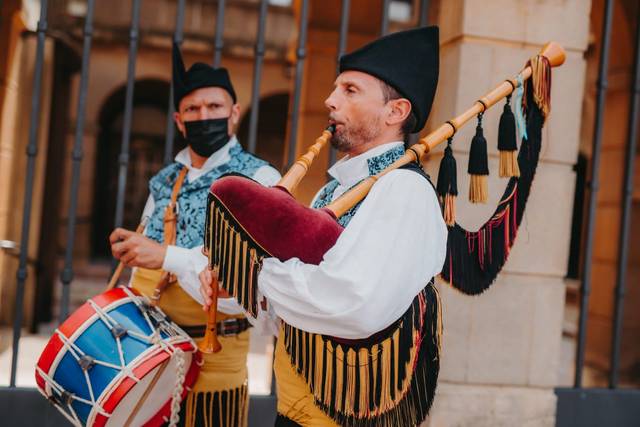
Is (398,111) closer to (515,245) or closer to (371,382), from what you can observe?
(371,382)

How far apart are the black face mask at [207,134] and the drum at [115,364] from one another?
2.22 ft

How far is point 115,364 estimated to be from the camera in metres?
2.08

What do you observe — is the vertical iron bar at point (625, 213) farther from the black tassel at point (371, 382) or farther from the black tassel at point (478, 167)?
the black tassel at point (371, 382)

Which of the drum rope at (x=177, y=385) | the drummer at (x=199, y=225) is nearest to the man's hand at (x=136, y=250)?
the drummer at (x=199, y=225)

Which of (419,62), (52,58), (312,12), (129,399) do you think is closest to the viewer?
(419,62)

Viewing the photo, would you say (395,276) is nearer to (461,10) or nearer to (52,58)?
(461,10)

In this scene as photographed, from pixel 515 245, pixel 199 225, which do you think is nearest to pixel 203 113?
pixel 199 225

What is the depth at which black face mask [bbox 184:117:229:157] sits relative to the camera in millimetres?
2586

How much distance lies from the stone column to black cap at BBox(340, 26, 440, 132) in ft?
4.67

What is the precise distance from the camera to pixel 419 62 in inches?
68.5

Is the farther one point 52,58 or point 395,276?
point 52,58

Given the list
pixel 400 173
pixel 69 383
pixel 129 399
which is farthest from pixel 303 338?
pixel 69 383

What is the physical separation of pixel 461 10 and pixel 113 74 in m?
10.6

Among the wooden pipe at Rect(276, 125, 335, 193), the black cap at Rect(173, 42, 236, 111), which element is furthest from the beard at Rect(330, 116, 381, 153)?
the black cap at Rect(173, 42, 236, 111)
